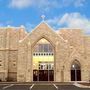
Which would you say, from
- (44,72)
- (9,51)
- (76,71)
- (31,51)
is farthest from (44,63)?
(9,51)

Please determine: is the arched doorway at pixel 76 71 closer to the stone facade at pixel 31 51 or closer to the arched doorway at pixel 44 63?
the stone facade at pixel 31 51

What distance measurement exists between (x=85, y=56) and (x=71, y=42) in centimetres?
788

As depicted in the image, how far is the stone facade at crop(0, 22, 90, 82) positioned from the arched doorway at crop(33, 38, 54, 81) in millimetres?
1827

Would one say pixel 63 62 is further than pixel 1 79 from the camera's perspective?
No

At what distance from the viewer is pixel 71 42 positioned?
229ft

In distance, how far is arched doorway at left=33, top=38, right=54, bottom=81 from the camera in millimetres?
64625

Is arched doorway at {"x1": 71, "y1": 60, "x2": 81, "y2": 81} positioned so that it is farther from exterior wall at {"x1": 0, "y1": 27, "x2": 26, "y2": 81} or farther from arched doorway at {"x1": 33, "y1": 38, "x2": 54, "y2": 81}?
exterior wall at {"x1": 0, "y1": 27, "x2": 26, "y2": 81}

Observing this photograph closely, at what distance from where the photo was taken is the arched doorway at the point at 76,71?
61.9m

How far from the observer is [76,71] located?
61906 mm

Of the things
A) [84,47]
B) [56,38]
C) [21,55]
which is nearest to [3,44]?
[21,55]

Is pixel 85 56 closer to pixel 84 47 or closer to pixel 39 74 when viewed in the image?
pixel 84 47

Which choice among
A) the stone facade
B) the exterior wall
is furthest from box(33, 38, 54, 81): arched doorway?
the exterior wall

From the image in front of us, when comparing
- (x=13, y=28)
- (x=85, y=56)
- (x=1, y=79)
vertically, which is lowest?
(x=1, y=79)

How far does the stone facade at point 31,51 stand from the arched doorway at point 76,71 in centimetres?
95
